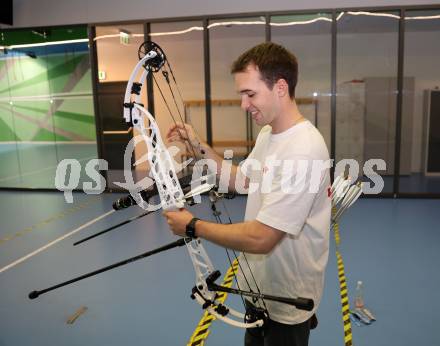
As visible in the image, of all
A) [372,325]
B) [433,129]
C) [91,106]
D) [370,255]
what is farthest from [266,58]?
[433,129]

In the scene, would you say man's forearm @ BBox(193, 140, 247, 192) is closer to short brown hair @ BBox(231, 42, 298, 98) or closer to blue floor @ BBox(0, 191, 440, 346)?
short brown hair @ BBox(231, 42, 298, 98)

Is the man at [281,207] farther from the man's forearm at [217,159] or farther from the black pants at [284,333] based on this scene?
the man's forearm at [217,159]

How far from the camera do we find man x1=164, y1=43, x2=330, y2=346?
136 centimetres

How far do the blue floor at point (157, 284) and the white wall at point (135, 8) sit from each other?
346 cm

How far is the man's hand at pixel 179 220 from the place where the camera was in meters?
1.55

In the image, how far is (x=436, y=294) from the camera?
3.46 meters

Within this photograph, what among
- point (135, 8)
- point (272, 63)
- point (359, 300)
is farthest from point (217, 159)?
point (135, 8)

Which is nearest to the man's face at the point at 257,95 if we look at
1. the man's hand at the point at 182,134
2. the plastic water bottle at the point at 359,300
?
the man's hand at the point at 182,134

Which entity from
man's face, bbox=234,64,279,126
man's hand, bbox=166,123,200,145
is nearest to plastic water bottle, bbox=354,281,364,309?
man's hand, bbox=166,123,200,145

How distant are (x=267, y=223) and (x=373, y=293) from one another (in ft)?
8.50

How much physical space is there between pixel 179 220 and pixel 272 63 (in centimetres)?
69

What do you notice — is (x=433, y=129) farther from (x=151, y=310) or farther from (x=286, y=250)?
(x=286, y=250)

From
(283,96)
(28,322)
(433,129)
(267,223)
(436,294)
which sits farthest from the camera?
(433,129)

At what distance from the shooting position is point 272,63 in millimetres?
1402
